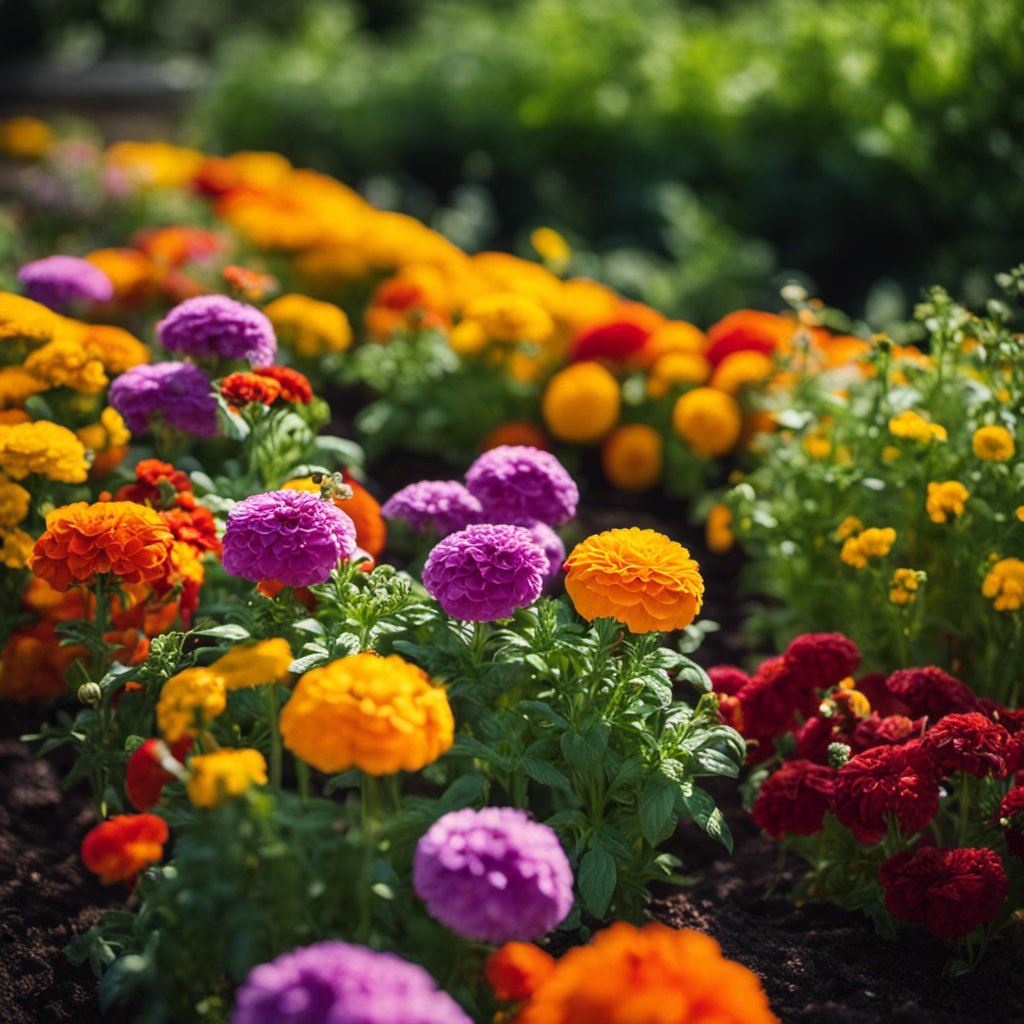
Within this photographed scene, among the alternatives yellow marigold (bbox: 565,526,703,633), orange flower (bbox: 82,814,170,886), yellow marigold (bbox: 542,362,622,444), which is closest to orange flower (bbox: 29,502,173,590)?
orange flower (bbox: 82,814,170,886)

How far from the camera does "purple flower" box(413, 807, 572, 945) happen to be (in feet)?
4.17

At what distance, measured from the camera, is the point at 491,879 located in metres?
1.27

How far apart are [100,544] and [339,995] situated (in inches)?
36.1

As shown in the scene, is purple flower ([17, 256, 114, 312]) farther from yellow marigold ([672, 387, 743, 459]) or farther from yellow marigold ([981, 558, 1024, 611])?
yellow marigold ([981, 558, 1024, 611])

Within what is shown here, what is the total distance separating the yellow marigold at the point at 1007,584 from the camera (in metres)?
2.01

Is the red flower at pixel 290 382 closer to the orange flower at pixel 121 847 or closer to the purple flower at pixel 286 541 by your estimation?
the purple flower at pixel 286 541

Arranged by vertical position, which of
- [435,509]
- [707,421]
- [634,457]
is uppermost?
[435,509]

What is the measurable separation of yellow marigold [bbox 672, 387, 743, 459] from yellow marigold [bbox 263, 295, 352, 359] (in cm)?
108

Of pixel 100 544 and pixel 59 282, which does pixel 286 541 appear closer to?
pixel 100 544

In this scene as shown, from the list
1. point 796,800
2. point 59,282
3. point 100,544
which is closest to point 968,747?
point 796,800

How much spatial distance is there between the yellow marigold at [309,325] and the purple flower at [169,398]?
0.87 metres

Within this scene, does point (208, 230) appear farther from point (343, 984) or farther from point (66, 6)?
point (66, 6)

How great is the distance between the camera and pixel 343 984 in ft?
3.63

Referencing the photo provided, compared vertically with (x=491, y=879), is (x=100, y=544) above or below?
below
